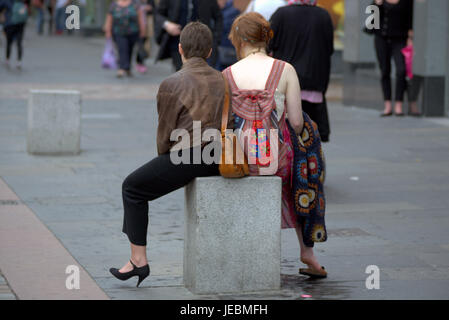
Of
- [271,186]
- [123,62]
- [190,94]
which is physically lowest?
[123,62]

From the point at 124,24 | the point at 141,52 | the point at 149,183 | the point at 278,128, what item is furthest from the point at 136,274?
the point at 141,52

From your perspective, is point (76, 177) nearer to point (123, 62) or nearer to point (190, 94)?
point (190, 94)

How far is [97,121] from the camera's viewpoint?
13.8 m

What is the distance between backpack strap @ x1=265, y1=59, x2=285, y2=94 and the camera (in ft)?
18.2

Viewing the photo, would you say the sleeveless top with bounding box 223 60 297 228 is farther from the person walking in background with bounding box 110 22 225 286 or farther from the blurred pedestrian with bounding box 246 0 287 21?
the blurred pedestrian with bounding box 246 0 287 21

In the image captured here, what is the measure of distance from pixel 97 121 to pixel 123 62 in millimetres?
6784

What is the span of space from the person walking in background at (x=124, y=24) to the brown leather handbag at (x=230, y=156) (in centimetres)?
1473

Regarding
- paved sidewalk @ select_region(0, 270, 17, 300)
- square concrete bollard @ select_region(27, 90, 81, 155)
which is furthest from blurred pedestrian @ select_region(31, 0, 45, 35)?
paved sidewalk @ select_region(0, 270, 17, 300)

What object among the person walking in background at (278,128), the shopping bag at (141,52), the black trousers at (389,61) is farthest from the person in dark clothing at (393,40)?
the person walking in background at (278,128)

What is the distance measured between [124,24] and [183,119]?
Result: 14721 mm

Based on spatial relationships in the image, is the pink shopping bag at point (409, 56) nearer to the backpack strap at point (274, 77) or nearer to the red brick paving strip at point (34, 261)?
the red brick paving strip at point (34, 261)

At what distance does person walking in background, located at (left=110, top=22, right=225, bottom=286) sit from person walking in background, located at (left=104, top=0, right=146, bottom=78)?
47.6 feet
